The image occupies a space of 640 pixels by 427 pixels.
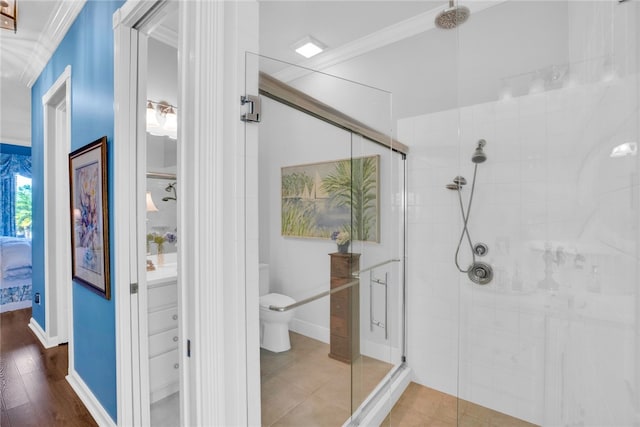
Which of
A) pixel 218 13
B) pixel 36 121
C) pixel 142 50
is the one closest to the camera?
pixel 218 13

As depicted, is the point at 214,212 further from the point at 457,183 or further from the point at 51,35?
the point at 51,35

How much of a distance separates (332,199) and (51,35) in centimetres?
269

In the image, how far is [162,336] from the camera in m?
1.81

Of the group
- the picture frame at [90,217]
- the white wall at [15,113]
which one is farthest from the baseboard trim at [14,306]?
the picture frame at [90,217]

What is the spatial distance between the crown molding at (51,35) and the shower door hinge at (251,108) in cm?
192

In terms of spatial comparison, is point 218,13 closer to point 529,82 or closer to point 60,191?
point 529,82

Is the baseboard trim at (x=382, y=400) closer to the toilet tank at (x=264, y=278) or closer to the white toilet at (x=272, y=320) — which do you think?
the white toilet at (x=272, y=320)

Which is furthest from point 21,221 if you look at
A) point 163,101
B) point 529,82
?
point 529,82

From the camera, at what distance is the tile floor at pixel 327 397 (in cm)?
111

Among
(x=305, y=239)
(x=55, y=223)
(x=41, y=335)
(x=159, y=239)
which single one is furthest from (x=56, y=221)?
(x=305, y=239)

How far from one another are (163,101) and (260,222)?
1.91 metres

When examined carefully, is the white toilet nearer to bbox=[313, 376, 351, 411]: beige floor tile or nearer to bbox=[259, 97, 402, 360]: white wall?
bbox=[259, 97, 402, 360]: white wall

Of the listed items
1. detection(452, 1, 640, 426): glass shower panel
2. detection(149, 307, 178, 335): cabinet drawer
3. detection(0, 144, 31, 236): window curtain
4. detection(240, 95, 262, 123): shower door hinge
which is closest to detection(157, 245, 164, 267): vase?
detection(149, 307, 178, 335): cabinet drawer

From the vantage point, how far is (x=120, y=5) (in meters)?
1.49
